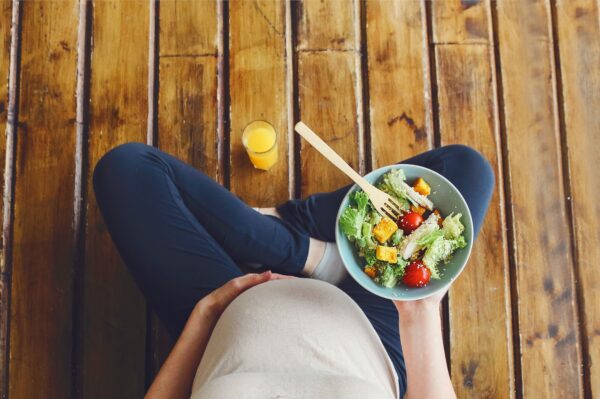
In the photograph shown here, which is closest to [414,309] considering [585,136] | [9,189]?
[585,136]

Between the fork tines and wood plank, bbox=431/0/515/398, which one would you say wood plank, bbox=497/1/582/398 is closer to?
wood plank, bbox=431/0/515/398

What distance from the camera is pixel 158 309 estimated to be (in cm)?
104

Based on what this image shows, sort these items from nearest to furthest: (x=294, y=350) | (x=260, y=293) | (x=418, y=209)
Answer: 1. (x=294, y=350)
2. (x=260, y=293)
3. (x=418, y=209)

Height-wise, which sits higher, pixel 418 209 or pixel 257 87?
pixel 257 87

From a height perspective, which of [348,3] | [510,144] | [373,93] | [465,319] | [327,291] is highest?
[348,3]

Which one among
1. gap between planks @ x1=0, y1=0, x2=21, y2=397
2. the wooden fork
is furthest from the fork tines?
gap between planks @ x1=0, y1=0, x2=21, y2=397

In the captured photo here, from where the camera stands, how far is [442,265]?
952 millimetres

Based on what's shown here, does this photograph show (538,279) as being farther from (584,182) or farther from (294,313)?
(294,313)

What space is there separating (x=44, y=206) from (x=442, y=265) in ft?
3.10

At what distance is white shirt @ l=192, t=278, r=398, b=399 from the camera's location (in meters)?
0.68

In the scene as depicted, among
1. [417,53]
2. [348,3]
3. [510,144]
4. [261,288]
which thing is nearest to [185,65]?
[348,3]

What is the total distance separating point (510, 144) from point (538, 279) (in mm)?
336

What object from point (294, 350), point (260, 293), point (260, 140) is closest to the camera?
point (294, 350)

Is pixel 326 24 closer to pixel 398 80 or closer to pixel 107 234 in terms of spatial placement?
pixel 398 80
